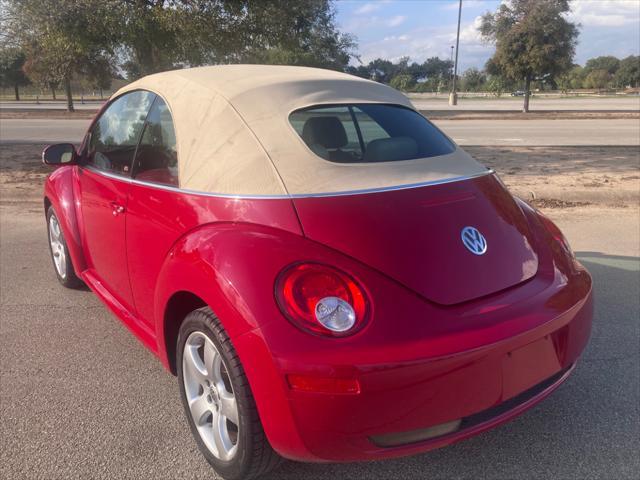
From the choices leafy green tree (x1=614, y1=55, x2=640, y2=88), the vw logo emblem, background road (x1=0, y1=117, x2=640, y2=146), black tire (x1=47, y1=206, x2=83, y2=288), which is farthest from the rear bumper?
leafy green tree (x1=614, y1=55, x2=640, y2=88)

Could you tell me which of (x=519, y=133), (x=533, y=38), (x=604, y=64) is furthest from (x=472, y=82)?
(x=519, y=133)

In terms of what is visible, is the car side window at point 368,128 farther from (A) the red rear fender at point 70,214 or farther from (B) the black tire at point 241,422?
(A) the red rear fender at point 70,214

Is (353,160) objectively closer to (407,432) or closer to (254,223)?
(254,223)

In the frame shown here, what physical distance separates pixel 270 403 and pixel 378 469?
759 mm

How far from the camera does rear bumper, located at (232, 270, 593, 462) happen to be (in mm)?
1854

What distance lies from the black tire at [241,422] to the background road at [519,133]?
1320 cm

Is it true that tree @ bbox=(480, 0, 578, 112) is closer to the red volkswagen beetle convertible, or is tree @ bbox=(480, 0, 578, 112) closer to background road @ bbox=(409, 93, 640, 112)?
background road @ bbox=(409, 93, 640, 112)

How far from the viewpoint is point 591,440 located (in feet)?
8.49

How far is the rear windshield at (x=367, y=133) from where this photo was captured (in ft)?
8.93

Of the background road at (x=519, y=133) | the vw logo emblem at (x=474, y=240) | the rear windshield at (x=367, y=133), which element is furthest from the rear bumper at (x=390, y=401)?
the background road at (x=519, y=133)

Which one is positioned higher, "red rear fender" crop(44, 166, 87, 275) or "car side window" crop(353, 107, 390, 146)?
"car side window" crop(353, 107, 390, 146)

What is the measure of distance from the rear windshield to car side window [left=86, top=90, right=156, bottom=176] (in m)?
0.95

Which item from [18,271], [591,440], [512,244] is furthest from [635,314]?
[18,271]

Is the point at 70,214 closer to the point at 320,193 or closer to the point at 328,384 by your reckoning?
the point at 320,193
